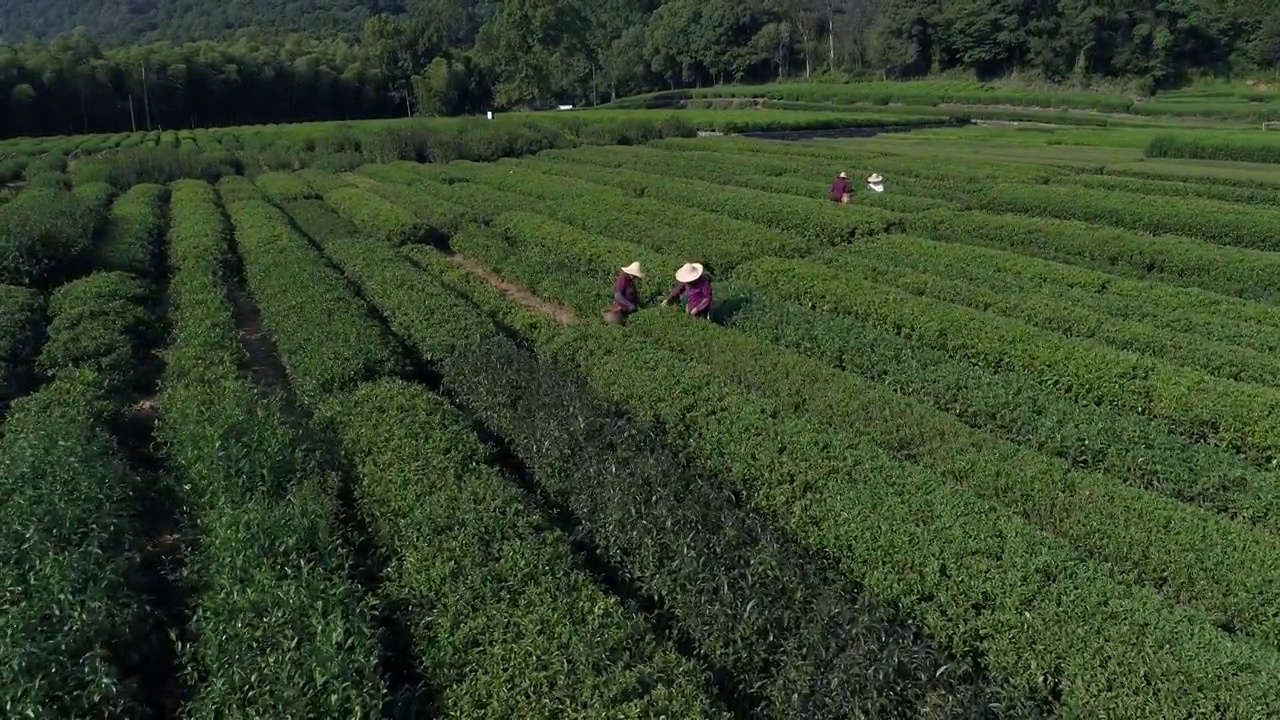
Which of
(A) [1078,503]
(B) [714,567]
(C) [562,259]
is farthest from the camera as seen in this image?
(C) [562,259]

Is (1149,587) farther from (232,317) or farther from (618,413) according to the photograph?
(232,317)

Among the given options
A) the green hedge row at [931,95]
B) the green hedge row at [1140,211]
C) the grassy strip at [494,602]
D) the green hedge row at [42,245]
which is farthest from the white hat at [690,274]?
the green hedge row at [931,95]

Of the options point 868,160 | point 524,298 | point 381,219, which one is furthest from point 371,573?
point 868,160

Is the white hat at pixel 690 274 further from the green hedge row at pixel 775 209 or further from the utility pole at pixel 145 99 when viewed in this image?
the utility pole at pixel 145 99

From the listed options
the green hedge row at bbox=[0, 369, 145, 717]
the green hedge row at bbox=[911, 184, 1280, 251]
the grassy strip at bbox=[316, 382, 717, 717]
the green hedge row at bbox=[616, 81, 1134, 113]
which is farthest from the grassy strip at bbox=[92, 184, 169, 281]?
the green hedge row at bbox=[616, 81, 1134, 113]

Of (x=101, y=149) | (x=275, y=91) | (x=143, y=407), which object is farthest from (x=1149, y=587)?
(x=275, y=91)

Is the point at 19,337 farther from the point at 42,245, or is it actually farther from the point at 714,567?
the point at 714,567
